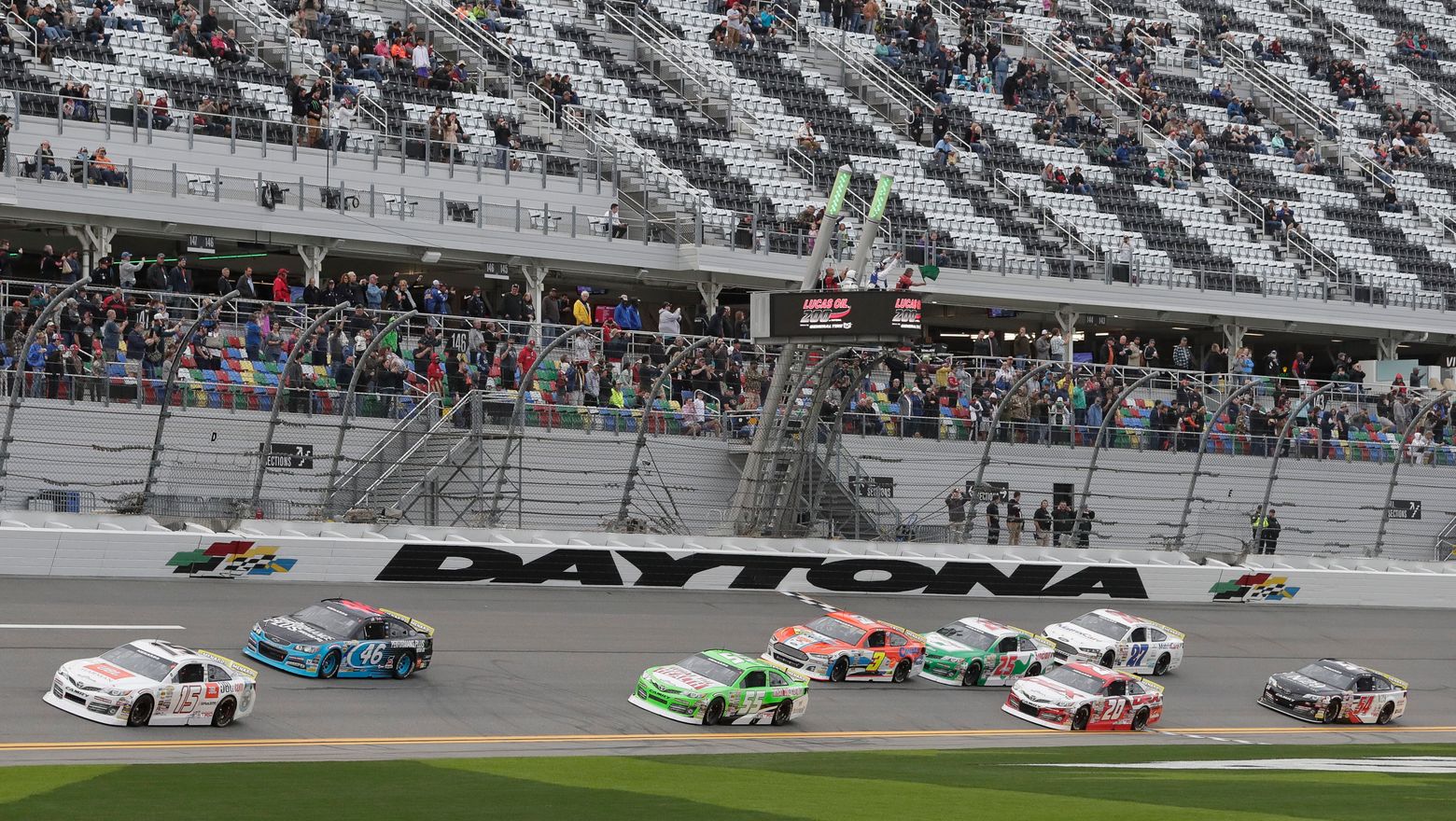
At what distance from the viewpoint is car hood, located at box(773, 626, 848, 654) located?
25.8 meters

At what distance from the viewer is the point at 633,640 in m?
26.3

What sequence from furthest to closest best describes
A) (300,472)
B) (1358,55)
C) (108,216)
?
(1358,55) → (108,216) → (300,472)

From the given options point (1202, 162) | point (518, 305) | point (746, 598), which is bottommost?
point (746, 598)

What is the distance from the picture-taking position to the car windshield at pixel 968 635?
1057 inches

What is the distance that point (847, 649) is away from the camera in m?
25.8

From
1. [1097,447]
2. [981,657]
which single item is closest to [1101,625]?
[981,657]

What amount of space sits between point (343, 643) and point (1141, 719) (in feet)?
34.4

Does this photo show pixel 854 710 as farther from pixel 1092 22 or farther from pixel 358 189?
pixel 1092 22

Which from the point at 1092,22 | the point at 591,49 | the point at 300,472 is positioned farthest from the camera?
the point at 1092,22

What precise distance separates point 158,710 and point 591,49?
28857mm

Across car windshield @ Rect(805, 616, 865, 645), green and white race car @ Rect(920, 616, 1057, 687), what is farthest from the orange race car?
green and white race car @ Rect(920, 616, 1057, 687)

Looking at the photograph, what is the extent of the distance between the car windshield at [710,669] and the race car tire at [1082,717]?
4.97 metres

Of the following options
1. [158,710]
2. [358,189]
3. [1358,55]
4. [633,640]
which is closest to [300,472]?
[633,640]

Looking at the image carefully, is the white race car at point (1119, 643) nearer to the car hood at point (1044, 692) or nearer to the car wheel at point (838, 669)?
the car hood at point (1044, 692)
